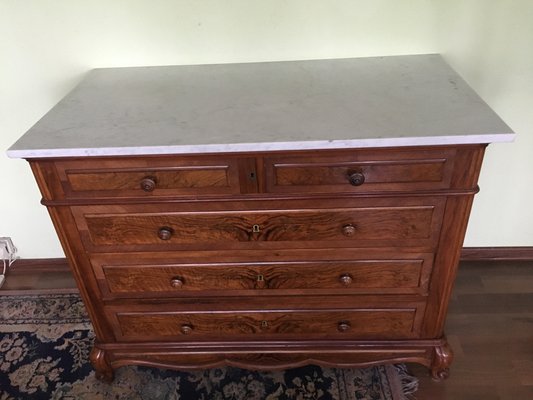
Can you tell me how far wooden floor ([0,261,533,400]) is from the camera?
157cm

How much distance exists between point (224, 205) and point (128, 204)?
264 mm

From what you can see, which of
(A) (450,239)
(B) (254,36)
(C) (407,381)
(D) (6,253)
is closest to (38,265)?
(D) (6,253)

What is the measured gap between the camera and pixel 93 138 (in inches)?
45.4

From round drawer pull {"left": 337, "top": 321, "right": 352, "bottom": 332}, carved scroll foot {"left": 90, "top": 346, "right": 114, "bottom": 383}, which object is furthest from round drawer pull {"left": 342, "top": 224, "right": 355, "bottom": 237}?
carved scroll foot {"left": 90, "top": 346, "right": 114, "bottom": 383}

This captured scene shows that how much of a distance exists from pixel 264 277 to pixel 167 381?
24.3 inches

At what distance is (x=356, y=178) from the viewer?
1.14 metres

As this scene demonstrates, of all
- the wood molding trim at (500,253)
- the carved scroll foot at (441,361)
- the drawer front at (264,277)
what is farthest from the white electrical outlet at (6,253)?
the wood molding trim at (500,253)

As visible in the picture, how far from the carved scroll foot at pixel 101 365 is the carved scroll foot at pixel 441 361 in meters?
1.14

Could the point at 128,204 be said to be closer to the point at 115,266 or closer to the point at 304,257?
the point at 115,266

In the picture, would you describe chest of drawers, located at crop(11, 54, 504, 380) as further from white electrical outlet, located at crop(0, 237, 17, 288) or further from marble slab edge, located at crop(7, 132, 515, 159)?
white electrical outlet, located at crop(0, 237, 17, 288)

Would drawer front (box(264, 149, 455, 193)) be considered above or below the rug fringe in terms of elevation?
above

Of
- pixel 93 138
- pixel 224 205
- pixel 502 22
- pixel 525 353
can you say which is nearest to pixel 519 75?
pixel 502 22

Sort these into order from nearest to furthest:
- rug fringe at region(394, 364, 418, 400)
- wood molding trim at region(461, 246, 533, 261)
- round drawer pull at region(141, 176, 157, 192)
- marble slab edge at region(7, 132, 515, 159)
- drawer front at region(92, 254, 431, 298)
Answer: marble slab edge at region(7, 132, 515, 159) → round drawer pull at region(141, 176, 157, 192) → drawer front at region(92, 254, 431, 298) → rug fringe at region(394, 364, 418, 400) → wood molding trim at region(461, 246, 533, 261)

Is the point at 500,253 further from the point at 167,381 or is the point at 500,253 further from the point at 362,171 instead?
the point at 167,381
